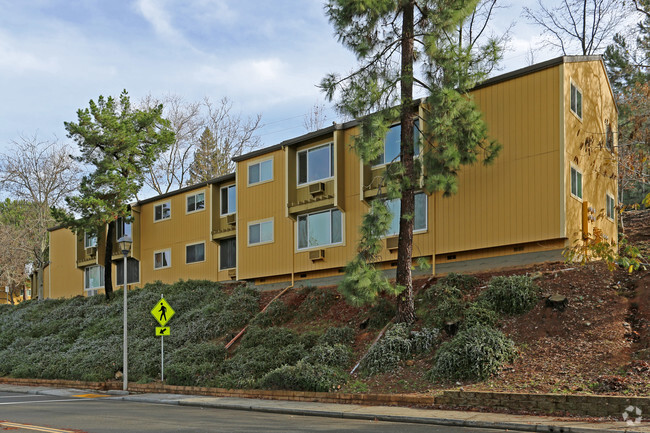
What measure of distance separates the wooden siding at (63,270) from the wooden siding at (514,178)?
1234 inches

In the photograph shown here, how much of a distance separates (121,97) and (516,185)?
25.6m

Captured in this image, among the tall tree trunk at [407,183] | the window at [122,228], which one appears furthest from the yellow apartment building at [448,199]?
the window at [122,228]

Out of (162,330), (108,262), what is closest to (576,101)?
(162,330)

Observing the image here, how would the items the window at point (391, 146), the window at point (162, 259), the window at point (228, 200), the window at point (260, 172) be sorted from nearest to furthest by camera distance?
the window at point (391, 146) < the window at point (260, 172) < the window at point (228, 200) < the window at point (162, 259)

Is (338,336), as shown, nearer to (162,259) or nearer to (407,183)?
(407,183)

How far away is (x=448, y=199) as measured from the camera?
73.8 feet

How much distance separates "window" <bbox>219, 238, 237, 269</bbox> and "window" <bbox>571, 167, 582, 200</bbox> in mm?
17133

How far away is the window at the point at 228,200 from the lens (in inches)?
1298

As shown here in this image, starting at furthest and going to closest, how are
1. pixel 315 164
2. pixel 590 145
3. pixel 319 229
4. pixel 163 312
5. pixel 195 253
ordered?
pixel 195 253, pixel 315 164, pixel 319 229, pixel 163 312, pixel 590 145

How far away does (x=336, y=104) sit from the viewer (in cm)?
1970

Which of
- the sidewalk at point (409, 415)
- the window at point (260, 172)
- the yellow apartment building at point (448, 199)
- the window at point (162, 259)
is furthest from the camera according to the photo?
the window at point (162, 259)

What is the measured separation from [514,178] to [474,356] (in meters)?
7.30

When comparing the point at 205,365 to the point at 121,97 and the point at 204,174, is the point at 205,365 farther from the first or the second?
the point at 204,174

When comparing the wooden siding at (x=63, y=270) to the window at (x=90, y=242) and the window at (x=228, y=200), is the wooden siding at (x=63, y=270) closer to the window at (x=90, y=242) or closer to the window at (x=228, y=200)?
the window at (x=90, y=242)
